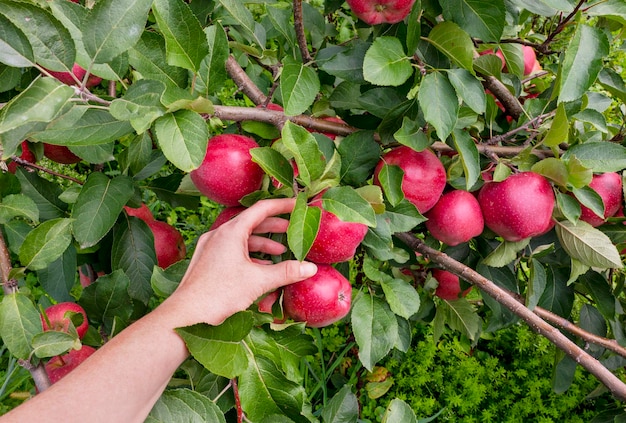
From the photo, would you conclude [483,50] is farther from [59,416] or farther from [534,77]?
[59,416]

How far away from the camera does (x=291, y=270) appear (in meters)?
0.89

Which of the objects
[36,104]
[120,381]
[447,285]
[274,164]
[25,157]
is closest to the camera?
[36,104]

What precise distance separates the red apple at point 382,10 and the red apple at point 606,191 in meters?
0.52

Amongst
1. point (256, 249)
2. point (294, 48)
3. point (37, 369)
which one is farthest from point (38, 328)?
point (294, 48)

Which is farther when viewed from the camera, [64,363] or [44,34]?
[64,363]

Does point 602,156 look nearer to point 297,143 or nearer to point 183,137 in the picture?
point 297,143

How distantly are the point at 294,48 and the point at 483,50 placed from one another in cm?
55

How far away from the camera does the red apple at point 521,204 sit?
39.0 inches

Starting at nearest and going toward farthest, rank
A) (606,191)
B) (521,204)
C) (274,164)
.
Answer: (274,164), (521,204), (606,191)

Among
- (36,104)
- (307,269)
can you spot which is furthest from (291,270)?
(36,104)

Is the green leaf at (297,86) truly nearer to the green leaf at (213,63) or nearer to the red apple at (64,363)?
the green leaf at (213,63)

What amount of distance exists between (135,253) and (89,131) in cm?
39

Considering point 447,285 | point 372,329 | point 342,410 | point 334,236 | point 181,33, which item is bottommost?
point 447,285

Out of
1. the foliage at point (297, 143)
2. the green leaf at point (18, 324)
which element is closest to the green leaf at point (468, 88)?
the foliage at point (297, 143)
